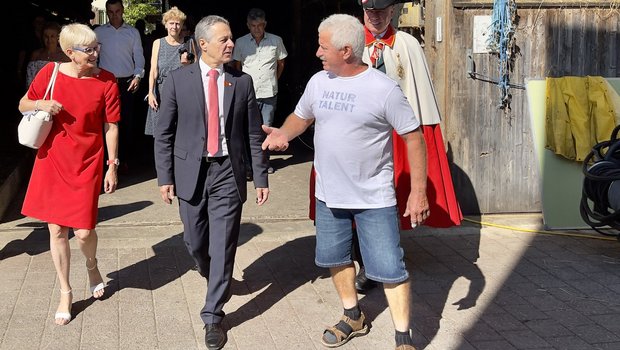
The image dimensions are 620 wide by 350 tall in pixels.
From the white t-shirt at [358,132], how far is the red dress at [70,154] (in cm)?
144

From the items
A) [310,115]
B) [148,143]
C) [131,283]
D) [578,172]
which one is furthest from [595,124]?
[148,143]

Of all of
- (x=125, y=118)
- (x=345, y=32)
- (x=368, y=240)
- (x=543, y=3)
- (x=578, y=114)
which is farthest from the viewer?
(x=125, y=118)

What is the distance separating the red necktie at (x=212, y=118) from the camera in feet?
16.4

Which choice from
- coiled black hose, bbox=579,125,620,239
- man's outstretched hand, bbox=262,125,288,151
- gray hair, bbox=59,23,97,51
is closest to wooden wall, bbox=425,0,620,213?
coiled black hose, bbox=579,125,620,239

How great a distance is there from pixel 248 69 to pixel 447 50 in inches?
115

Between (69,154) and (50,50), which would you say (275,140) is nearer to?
(69,154)

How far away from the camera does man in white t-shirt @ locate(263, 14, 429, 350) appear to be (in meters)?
4.48

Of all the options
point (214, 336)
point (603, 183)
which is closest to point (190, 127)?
point (214, 336)

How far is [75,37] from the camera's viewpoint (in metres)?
5.11

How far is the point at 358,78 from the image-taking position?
14.9ft

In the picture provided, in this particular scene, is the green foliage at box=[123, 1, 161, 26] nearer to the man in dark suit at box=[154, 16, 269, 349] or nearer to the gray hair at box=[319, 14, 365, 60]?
the man in dark suit at box=[154, 16, 269, 349]

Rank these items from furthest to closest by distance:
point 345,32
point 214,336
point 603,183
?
1. point 603,183
2. point 214,336
3. point 345,32

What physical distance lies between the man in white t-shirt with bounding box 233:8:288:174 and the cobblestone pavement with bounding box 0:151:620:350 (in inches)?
85.9

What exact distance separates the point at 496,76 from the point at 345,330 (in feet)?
11.6
